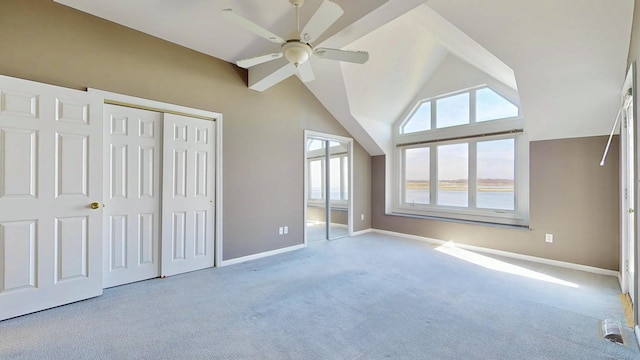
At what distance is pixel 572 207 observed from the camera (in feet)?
12.1

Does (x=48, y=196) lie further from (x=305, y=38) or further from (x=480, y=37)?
(x=480, y=37)

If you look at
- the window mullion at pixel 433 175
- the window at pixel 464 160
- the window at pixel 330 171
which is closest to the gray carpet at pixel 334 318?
the window at pixel 464 160

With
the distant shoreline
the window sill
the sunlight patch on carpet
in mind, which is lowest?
the sunlight patch on carpet

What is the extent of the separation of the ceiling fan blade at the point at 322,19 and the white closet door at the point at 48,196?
7.35ft

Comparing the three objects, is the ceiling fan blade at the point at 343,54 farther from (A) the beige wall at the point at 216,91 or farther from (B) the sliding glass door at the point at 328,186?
(B) the sliding glass door at the point at 328,186

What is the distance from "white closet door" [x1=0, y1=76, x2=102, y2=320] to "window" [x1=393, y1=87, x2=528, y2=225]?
530 centimetres

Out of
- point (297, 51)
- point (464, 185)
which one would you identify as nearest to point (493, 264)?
point (464, 185)

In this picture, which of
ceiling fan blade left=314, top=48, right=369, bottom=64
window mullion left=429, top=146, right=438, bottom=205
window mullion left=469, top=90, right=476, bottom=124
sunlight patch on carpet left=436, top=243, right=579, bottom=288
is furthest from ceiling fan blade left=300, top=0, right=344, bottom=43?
window mullion left=429, top=146, right=438, bottom=205

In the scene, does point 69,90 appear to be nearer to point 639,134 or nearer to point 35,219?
point 35,219

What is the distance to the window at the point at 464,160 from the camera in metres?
4.47

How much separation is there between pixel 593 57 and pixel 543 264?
2713 mm

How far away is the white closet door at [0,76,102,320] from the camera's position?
229 cm

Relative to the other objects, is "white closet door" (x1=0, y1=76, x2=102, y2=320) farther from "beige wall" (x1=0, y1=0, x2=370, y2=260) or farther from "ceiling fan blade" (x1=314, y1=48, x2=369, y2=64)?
"ceiling fan blade" (x1=314, y1=48, x2=369, y2=64)

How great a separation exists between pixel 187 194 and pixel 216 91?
1.47 meters
